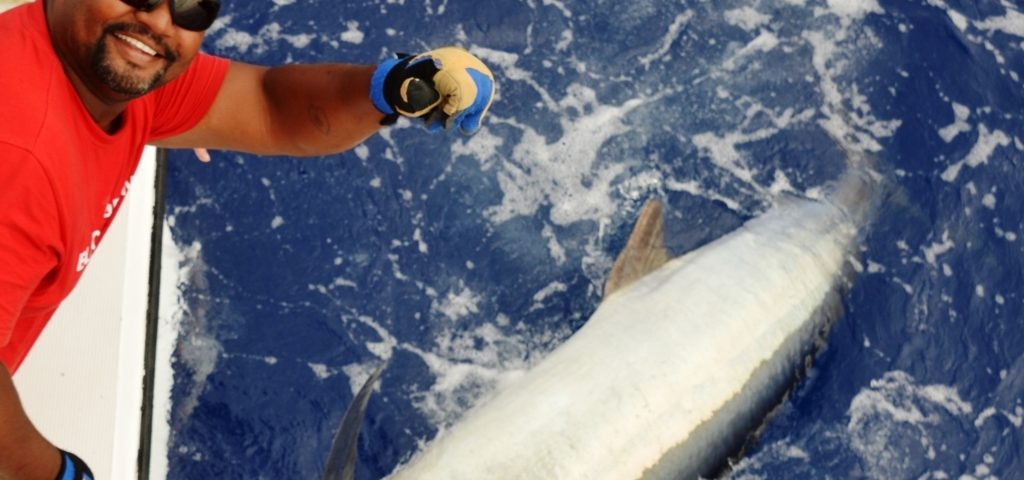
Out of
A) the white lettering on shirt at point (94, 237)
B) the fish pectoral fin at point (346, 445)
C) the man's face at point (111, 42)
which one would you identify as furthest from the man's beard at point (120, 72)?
the fish pectoral fin at point (346, 445)

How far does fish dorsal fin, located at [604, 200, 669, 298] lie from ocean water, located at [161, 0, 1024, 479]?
426 mm

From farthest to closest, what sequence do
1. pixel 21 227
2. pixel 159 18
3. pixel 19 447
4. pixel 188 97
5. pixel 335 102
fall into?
1. pixel 335 102
2. pixel 188 97
3. pixel 159 18
4. pixel 19 447
5. pixel 21 227

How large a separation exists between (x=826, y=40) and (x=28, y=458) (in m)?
3.69

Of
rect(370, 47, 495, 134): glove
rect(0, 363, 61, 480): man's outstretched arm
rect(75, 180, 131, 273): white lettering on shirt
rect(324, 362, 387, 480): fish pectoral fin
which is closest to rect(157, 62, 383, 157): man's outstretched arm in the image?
rect(370, 47, 495, 134): glove

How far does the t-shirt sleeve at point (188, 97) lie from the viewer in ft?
8.30

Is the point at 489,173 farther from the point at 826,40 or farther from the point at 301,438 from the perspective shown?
the point at 826,40

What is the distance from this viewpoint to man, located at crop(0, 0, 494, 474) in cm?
185

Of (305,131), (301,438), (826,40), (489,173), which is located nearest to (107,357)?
(301,438)

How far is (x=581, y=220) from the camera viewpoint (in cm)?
396

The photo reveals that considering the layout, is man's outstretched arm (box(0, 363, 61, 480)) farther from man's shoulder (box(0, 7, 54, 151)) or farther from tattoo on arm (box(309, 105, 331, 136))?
tattoo on arm (box(309, 105, 331, 136))

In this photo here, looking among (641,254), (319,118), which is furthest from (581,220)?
(319,118)

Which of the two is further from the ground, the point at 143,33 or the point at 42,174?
the point at 143,33

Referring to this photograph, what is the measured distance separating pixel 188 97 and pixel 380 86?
52cm

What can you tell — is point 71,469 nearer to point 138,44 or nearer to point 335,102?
point 138,44
